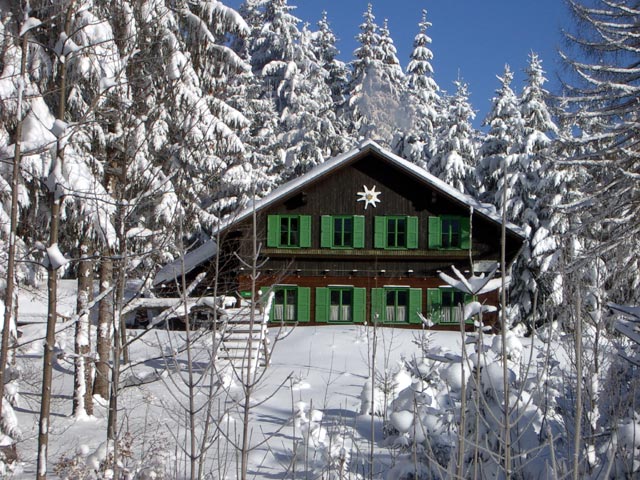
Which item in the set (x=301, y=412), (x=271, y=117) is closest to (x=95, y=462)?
(x=301, y=412)

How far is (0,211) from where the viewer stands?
30.9 feet

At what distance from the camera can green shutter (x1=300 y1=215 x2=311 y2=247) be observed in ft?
82.0

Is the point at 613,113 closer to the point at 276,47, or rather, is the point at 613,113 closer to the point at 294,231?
the point at 294,231

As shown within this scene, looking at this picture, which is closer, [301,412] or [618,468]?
[618,468]

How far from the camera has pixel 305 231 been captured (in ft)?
82.2

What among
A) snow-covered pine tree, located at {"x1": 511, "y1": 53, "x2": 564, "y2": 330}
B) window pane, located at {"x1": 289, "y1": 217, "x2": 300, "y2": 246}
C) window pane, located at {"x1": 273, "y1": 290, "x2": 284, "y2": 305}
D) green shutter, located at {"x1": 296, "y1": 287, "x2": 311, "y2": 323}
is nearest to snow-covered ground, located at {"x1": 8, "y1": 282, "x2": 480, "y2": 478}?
window pane, located at {"x1": 273, "y1": 290, "x2": 284, "y2": 305}

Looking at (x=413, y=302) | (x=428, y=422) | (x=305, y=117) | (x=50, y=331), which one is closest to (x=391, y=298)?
(x=413, y=302)

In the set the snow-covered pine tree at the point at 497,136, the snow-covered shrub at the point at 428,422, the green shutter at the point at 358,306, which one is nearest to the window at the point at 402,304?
the green shutter at the point at 358,306

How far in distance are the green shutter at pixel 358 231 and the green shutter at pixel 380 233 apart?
1.69 ft

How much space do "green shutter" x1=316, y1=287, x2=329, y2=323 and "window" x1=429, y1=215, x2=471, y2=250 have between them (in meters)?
A: 4.55

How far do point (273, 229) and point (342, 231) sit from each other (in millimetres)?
2729

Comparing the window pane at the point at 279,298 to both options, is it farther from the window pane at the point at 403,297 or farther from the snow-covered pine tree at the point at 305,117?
the snow-covered pine tree at the point at 305,117

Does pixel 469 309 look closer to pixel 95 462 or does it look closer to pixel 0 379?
pixel 0 379

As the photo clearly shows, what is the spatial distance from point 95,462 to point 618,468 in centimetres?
484
